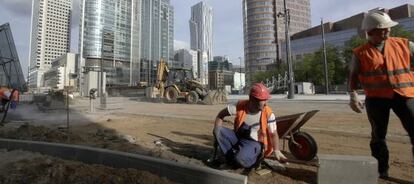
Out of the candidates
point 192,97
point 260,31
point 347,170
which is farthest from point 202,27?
point 347,170

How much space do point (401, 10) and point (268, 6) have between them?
47.6m

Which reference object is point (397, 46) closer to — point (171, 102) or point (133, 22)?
point (171, 102)

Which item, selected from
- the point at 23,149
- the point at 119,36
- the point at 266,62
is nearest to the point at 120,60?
the point at 119,36

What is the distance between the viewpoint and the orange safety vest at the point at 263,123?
175 inches

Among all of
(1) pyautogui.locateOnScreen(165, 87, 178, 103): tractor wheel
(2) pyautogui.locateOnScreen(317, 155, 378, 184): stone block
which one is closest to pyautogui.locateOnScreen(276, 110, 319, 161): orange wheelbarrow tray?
(2) pyautogui.locateOnScreen(317, 155, 378, 184): stone block

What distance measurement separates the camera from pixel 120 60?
285 feet

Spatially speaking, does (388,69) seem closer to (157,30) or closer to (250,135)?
(250,135)

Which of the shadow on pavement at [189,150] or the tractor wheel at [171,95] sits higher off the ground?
the tractor wheel at [171,95]

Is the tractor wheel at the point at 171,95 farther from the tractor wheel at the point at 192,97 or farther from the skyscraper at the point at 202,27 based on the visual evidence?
the skyscraper at the point at 202,27

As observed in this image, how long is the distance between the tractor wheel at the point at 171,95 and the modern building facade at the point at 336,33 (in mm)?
63836

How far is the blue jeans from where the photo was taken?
433cm

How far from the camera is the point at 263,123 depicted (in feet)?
14.6

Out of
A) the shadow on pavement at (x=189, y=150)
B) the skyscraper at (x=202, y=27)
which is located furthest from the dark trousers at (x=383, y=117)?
the skyscraper at (x=202, y=27)

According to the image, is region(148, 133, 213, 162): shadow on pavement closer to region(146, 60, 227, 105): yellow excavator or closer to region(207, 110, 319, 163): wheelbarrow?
region(207, 110, 319, 163): wheelbarrow
